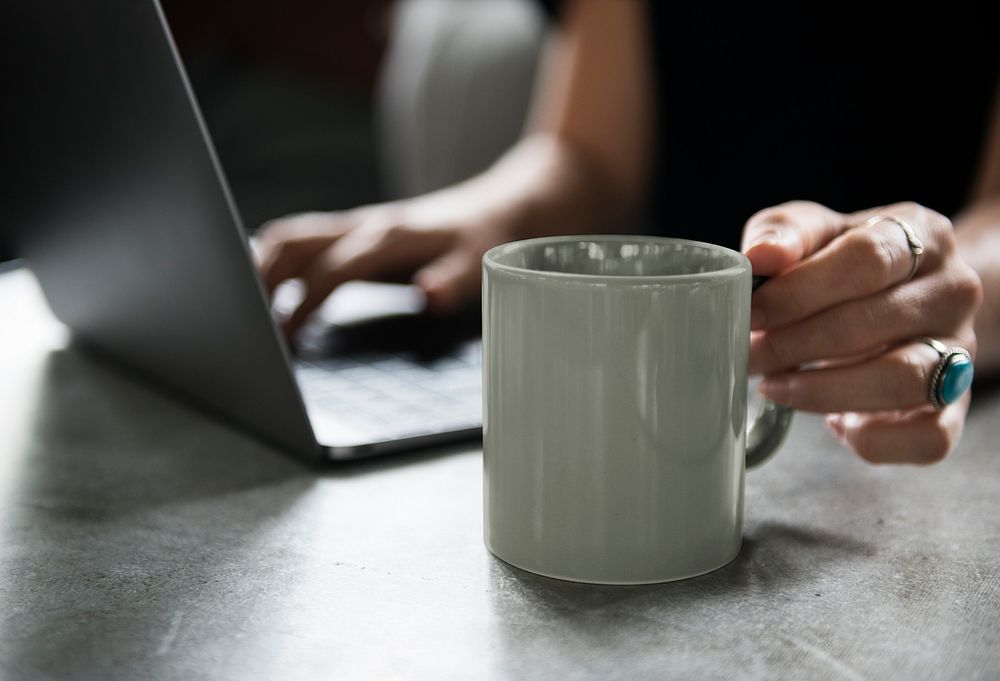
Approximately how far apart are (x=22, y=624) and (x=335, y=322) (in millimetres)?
491

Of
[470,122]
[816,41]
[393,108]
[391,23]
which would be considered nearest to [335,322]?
[816,41]

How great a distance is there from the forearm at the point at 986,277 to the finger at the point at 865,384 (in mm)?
191

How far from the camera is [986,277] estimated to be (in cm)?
67

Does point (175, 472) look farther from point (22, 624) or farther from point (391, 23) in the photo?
point (391, 23)

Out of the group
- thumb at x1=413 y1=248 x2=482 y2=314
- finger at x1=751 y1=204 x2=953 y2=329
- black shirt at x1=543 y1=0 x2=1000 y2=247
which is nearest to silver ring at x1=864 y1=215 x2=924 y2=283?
finger at x1=751 y1=204 x2=953 y2=329

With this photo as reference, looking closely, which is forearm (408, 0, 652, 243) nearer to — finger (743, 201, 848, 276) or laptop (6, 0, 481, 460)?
laptop (6, 0, 481, 460)

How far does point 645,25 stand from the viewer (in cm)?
124

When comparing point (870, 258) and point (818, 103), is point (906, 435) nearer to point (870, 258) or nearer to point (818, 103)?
point (870, 258)

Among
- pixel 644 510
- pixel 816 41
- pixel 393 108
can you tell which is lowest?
pixel 393 108

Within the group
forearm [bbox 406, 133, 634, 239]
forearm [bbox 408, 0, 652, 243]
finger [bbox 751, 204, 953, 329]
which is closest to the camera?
finger [bbox 751, 204, 953, 329]

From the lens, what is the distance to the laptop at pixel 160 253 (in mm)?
479

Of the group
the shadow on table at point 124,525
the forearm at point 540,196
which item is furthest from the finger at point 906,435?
the forearm at point 540,196

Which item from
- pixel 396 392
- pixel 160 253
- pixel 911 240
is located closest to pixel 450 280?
pixel 396 392

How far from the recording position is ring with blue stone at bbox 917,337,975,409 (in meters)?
0.49
